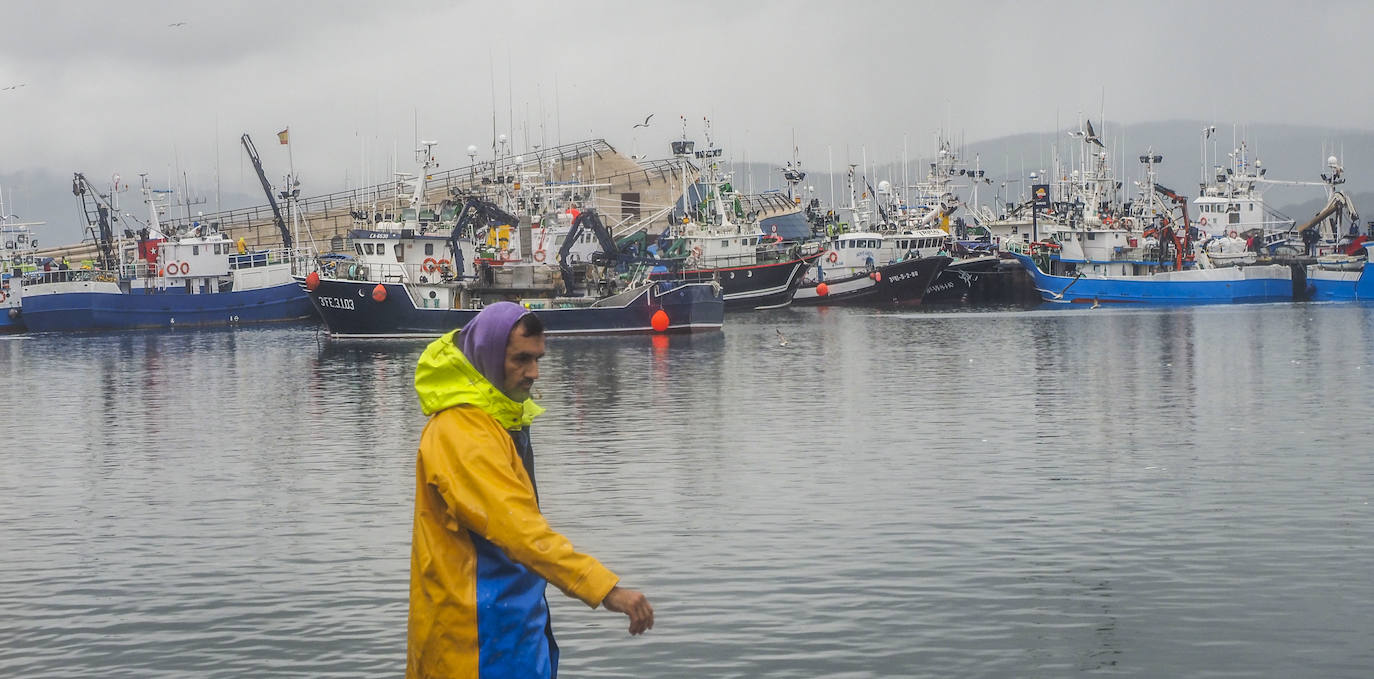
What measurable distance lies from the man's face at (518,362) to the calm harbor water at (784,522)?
6872 millimetres

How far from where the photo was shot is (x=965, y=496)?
2198cm

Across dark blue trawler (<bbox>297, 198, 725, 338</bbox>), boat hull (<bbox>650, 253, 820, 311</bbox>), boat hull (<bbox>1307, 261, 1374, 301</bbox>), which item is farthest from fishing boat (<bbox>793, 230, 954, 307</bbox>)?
dark blue trawler (<bbox>297, 198, 725, 338</bbox>)

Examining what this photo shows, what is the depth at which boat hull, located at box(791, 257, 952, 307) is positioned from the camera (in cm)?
9738

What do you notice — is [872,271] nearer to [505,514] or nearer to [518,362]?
[518,362]

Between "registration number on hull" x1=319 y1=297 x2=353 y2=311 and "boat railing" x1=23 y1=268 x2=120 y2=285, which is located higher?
"boat railing" x1=23 y1=268 x2=120 y2=285

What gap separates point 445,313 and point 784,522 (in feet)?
162

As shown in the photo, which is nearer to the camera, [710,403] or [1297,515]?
[1297,515]

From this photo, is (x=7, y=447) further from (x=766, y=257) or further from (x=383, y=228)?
(x=766, y=257)

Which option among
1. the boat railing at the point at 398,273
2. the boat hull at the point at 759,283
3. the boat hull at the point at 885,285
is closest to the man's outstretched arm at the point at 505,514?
the boat railing at the point at 398,273

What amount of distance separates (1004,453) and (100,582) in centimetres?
1529

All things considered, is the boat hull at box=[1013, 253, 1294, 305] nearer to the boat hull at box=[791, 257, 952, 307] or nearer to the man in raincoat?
the boat hull at box=[791, 257, 952, 307]

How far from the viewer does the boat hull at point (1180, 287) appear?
90.9 m

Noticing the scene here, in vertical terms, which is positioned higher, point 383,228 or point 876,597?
point 383,228

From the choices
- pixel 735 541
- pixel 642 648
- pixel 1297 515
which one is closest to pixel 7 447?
pixel 735 541
